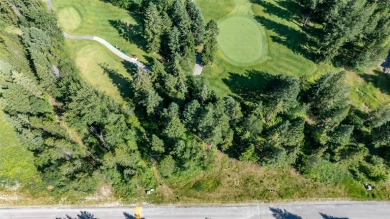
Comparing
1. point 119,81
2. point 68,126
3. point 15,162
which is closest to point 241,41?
point 119,81

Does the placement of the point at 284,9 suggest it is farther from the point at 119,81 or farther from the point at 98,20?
the point at 98,20

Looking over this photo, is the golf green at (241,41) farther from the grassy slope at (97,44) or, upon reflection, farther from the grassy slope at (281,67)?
the grassy slope at (97,44)

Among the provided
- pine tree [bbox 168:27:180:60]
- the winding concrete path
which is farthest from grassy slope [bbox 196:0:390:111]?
the winding concrete path

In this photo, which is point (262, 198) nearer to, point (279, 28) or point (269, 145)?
point (269, 145)

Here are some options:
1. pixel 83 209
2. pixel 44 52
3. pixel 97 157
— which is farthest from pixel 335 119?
pixel 44 52

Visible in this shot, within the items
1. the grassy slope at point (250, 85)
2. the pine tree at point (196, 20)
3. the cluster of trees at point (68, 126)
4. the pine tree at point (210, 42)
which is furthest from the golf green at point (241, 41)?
the cluster of trees at point (68, 126)

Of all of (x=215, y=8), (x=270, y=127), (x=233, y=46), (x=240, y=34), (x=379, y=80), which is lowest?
(x=270, y=127)
